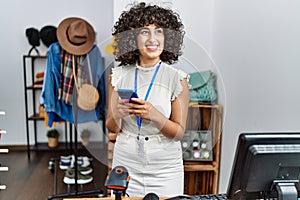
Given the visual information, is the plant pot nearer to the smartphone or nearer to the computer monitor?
the smartphone

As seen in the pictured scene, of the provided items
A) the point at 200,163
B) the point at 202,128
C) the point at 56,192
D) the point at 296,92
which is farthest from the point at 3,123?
the point at 296,92

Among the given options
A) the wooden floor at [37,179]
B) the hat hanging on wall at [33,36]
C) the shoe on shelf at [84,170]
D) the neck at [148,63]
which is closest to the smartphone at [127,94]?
the neck at [148,63]

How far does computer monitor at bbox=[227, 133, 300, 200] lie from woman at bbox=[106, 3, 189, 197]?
0.40 metres

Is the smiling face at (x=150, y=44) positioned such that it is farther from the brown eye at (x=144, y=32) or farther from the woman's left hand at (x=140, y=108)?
the woman's left hand at (x=140, y=108)

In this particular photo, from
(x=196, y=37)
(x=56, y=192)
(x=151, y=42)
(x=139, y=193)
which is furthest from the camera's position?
(x=56, y=192)

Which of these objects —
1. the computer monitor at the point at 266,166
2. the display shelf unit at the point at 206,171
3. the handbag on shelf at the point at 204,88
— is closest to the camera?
the computer monitor at the point at 266,166

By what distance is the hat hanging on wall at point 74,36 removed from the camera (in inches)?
98.3

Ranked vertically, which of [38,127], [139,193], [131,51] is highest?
[131,51]

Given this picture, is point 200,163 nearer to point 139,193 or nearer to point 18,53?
point 139,193

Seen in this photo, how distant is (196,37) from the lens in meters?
2.08

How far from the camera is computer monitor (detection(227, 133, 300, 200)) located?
2.46 ft

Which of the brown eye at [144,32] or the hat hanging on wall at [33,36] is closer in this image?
the brown eye at [144,32]

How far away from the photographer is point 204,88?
1.69 m

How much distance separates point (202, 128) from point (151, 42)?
0.64 metres
